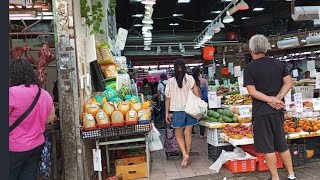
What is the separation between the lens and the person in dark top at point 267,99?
13.9ft

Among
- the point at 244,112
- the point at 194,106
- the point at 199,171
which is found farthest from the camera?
the point at 244,112

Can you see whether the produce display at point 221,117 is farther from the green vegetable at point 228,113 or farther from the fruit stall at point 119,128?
the fruit stall at point 119,128

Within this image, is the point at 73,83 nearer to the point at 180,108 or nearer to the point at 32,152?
the point at 32,152

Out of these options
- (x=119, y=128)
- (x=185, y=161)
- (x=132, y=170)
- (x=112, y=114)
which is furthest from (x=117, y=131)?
(x=185, y=161)

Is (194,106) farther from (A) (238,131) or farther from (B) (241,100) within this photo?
(B) (241,100)

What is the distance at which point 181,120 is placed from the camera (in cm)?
591

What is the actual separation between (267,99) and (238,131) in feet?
5.09

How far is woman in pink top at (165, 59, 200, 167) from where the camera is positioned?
590 centimetres

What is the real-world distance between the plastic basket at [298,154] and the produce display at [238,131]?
0.72 m

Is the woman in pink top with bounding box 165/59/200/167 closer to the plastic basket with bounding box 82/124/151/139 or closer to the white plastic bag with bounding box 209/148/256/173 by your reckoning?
the white plastic bag with bounding box 209/148/256/173

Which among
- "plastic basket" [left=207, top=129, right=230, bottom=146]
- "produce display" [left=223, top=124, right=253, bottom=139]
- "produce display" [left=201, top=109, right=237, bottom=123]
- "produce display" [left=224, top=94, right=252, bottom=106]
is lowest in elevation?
"plastic basket" [left=207, top=129, right=230, bottom=146]

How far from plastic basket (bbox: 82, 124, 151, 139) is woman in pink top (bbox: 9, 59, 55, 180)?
106 centimetres

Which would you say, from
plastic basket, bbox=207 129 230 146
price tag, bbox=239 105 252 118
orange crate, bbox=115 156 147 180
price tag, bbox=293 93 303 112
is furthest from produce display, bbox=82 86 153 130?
price tag, bbox=293 93 303 112

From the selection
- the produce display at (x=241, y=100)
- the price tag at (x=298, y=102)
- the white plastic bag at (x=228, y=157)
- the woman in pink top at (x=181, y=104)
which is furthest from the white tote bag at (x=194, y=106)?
the price tag at (x=298, y=102)
